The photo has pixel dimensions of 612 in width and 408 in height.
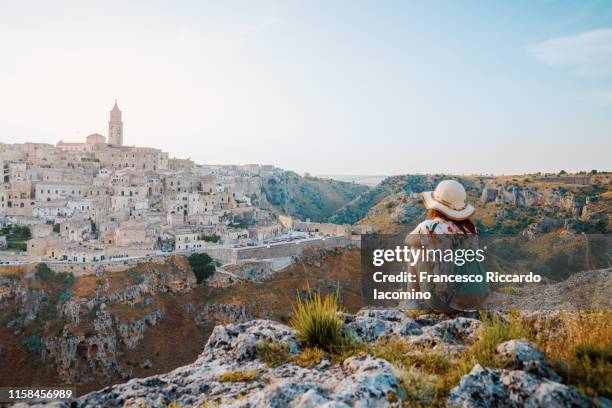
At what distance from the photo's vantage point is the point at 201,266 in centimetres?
3150

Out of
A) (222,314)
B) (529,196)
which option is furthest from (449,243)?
(529,196)

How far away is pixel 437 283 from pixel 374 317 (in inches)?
22.3

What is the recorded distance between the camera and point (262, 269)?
3362cm

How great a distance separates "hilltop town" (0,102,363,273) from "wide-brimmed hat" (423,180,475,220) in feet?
93.3

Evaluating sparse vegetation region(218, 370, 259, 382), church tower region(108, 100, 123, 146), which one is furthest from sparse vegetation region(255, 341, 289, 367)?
church tower region(108, 100, 123, 146)

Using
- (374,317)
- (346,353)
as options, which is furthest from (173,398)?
(374,317)

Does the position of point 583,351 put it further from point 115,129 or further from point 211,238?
point 115,129

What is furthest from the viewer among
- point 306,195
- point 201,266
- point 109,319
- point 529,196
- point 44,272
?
point 306,195

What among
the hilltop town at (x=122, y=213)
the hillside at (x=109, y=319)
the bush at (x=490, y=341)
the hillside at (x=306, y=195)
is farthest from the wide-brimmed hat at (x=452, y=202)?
the hillside at (x=306, y=195)

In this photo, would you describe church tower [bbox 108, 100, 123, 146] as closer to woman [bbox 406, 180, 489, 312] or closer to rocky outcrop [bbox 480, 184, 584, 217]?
rocky outcrop [bbox 480, 184, 584, 217]

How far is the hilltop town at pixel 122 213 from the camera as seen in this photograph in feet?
102

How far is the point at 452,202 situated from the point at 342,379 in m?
1.65

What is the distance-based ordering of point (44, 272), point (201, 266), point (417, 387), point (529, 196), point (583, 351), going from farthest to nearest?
point (529, 196)
point (201, 266)
point (44, 272)
point (583, 351)
point (417, 387)

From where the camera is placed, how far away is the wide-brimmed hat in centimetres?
357
